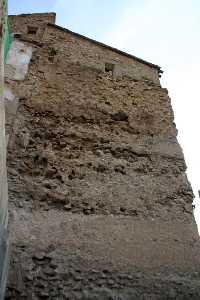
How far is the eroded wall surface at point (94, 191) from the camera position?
3947mm

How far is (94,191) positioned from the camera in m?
4.82

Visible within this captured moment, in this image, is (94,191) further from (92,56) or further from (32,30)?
(32,30)

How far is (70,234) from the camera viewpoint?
14.0 feet

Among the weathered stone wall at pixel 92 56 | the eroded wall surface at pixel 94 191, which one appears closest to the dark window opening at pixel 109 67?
the weathered stone wall at pixel 92 56

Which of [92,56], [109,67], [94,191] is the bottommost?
[94,191]

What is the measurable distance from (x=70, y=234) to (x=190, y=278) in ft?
5.04

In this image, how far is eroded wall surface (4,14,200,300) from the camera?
395 cm

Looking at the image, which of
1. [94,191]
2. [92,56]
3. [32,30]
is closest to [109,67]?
[92,56]

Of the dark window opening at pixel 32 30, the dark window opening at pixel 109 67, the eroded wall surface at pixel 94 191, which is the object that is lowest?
the eroded wall surface at pixel 94 191

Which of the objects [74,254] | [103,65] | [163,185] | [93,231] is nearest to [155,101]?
[103,65]

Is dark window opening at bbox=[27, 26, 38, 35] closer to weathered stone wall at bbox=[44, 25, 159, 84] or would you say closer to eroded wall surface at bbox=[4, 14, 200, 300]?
weathered stone wall at bbox=[44, 25, 159, 84]

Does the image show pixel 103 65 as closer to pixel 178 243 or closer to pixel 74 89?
pixel 74 89

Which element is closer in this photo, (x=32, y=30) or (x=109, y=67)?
(x=109, y=67)

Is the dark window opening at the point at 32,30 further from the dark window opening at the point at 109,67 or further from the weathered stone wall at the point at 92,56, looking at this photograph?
the dark window opening at the point at 109,67
